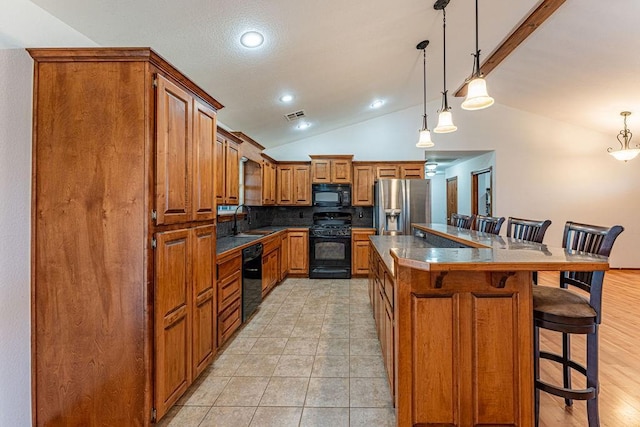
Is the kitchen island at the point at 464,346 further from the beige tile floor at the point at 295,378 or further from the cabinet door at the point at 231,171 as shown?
the cabinet door at the point at 231,171

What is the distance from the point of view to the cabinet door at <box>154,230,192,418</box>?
1.62 metres

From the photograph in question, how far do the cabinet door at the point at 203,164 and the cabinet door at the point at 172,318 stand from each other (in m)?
0.24

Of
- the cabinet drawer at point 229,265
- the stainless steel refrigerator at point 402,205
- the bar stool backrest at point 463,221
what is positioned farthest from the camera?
the stainless steel refrigerator at point 402,205

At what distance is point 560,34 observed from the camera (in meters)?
3.29

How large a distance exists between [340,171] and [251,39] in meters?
3.21

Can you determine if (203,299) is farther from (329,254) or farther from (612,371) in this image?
(329,254)

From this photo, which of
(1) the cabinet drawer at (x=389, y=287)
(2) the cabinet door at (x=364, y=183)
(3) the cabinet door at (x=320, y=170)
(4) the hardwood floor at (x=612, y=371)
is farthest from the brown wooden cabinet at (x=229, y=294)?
(2) the cabinet door at (x=364, y=183)

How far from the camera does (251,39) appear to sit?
238 centimetres

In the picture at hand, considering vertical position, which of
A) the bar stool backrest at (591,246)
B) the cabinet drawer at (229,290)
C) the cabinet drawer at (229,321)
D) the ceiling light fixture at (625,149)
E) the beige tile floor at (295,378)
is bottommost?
the beige tile floor at (295,378)

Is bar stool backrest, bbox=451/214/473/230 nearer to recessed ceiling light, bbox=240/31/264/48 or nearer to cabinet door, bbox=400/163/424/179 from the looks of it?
cabinet door, bbox=400/163/424/179

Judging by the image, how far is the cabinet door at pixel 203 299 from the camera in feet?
6.56

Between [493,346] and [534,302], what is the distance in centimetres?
33

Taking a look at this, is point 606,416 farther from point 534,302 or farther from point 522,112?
point 522,112

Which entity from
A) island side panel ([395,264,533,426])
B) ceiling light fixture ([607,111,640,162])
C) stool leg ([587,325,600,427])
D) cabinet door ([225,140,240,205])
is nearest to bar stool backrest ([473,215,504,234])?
stool leg ([587,325,600,427])
